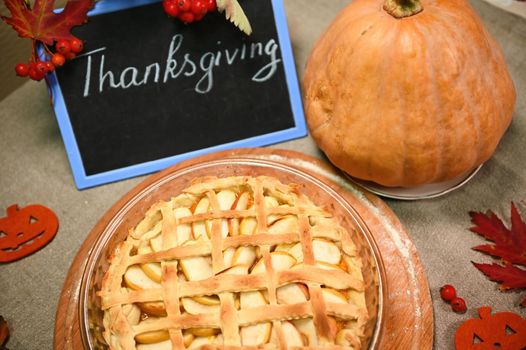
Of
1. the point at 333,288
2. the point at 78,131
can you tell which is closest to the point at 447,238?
the point at 333,288

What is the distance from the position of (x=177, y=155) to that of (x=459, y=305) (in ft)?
2.82

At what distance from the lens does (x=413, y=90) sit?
3.62ft

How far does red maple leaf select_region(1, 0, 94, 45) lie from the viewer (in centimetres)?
122

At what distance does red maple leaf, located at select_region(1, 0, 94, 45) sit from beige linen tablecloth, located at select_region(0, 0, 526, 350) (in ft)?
1.37

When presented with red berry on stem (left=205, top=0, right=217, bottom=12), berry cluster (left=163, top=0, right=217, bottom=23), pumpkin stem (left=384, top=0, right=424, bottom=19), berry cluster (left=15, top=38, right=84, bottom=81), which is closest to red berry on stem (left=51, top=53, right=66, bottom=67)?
berry cluster (left=15, top=38, right=84, bottom=81)

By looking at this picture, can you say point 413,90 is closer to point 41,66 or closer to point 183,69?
Answer: point 183,69

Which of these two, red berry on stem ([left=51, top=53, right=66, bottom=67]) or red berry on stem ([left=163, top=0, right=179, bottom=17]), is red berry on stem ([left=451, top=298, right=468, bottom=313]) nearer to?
red berry on stem ([left=163, top=0, right=179, bottom=17])

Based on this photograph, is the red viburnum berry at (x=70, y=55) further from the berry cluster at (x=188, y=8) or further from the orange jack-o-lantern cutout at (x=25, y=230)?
the orange jack-o-lantern cutout at (x=25, y=230)

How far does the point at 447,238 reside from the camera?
1.27 meters

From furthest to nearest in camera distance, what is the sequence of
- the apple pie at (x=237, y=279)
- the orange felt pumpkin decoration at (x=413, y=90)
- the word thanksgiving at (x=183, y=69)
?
the word thanksgiving at (x=183, y=69) → the orange felt pumpkin decoration at (x=413, y=90) → the apple pie at (x=237, y=279)

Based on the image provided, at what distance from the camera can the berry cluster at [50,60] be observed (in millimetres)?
1250

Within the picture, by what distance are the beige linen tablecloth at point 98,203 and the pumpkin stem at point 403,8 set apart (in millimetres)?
474

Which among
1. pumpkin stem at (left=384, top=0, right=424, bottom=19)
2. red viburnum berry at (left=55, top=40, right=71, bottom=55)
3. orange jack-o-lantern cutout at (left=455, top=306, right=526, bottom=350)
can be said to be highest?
red viburnum berry at (left=55, top=40, right=71, bottom=55)

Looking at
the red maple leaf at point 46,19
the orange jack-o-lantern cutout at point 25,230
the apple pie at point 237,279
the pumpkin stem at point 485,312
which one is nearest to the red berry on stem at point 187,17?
the red maple leaf at point 46,19
